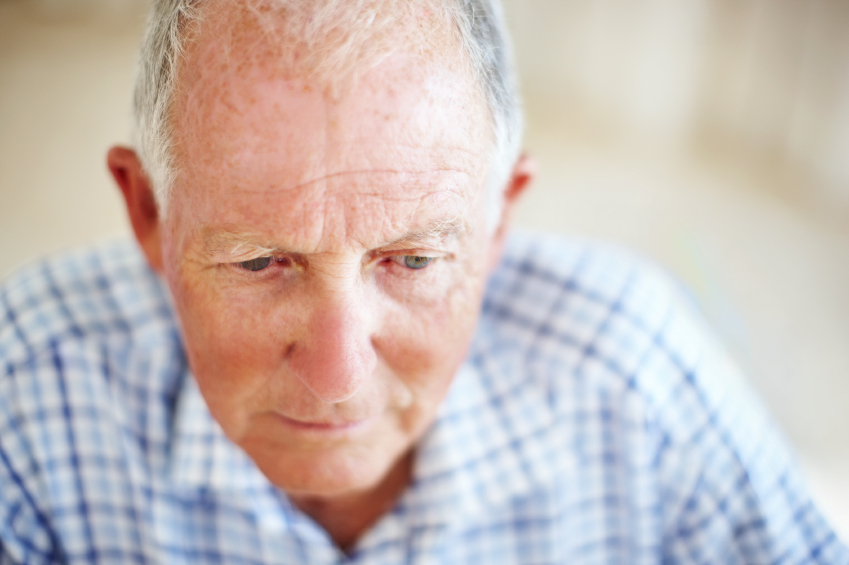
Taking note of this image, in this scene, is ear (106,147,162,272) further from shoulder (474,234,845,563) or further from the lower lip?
shoulder (474,234,845,563)

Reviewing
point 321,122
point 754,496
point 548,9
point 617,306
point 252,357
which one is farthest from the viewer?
point 548,9

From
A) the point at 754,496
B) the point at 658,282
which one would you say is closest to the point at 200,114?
the point at 658,282

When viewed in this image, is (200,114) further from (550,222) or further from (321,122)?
(550,222)

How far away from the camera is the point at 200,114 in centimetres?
83

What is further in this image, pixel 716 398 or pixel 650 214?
pixel 650 214

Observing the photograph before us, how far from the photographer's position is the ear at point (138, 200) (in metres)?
1.06

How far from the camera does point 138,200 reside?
1078mm

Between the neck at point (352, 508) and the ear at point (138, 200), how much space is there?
497mm

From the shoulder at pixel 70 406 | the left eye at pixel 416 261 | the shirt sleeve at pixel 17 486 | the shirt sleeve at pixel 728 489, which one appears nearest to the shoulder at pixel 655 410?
the shirt sleeve at pixel 728 489

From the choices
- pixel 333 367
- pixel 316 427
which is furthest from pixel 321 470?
pixel 333 367

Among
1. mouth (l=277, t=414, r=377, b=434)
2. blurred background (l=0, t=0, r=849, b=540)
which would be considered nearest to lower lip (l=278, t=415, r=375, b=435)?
mouth (l=277, t=414, r=377, b=434)

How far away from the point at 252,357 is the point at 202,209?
194 mm

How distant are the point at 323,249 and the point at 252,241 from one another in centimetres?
8

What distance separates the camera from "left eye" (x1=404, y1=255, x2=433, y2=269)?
927mm
